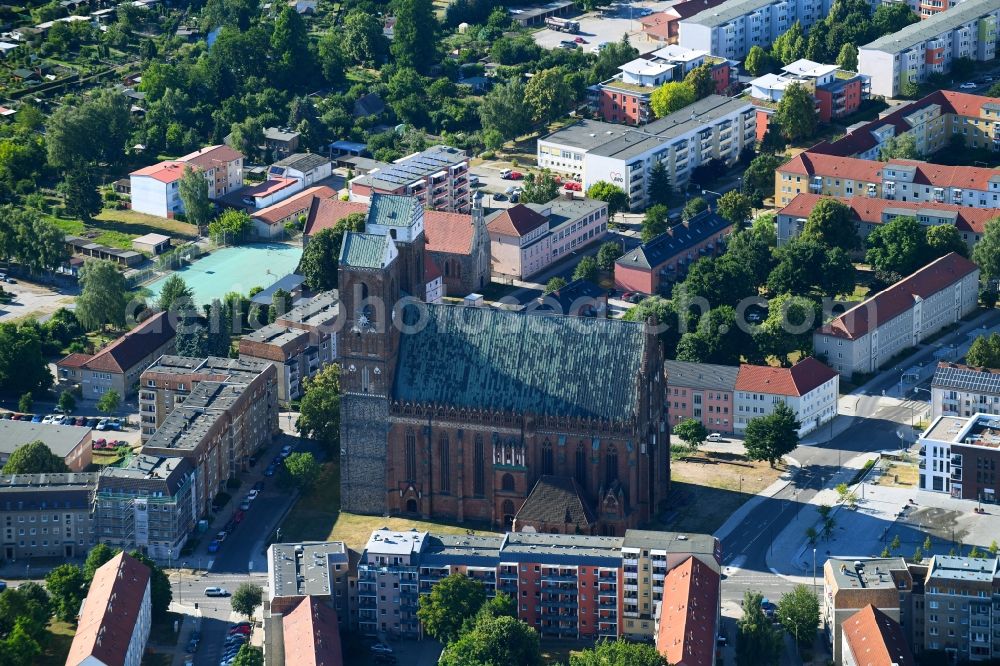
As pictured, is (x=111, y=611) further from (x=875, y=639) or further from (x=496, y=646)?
(x=875, y=639)

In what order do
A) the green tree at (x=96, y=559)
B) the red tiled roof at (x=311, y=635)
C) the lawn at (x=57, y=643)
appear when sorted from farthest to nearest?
the green tree at (x=96, y=559) → the lawn at (x=57, y=643) → the red tiled roof at (x=311, y=635)

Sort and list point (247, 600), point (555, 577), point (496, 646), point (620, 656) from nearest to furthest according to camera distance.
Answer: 1. point (620, 656)
2. point (496, 646)
3. point (555, 577)
4. point (247, 600)

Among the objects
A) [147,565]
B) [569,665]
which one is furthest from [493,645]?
[147,565]

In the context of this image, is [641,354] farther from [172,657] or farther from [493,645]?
[172,657]

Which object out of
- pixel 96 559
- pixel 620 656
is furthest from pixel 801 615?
pixel 96 559

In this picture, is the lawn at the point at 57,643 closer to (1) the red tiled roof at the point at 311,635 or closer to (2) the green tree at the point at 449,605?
(1) the red tiled roof at the point at 311,635

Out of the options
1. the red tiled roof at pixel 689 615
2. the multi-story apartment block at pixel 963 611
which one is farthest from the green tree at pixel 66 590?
the multi-story apartment block at pixel 963 611
